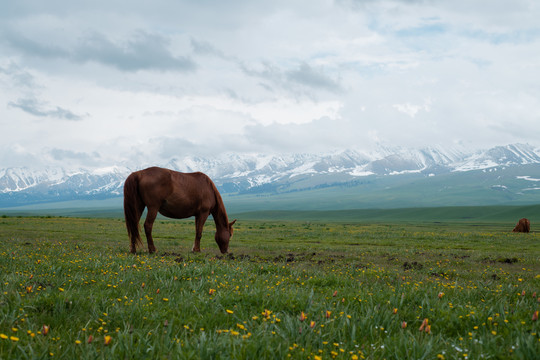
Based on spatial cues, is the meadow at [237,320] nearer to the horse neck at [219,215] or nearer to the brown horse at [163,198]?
the brown horse at [163,198]

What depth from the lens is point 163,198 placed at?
52.7 ft

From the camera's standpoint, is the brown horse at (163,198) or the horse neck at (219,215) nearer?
the brown horse at (163,198)

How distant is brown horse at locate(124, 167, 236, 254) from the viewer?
15641mm

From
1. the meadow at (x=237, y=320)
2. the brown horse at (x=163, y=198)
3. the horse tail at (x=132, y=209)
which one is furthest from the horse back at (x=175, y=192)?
the meadow at (x=237, y=320)

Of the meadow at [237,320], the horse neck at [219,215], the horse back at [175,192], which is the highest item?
the horse back at [175,192]

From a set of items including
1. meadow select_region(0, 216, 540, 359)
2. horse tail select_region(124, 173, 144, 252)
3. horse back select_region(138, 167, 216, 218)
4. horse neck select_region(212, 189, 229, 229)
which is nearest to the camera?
meadow select_region(0, 216, 540, 359)

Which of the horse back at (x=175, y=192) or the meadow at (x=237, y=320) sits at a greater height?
the horse back at (x=175, y=192)

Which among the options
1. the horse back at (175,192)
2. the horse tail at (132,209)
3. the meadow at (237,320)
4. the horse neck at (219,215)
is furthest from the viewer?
the horse neck at (219,215)

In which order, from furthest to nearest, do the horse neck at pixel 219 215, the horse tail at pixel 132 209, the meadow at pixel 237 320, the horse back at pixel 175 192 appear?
the horse neck at pixel 219 215, the horse back at pixel 175 192, the horse tail at pixel 132 209, the meadow at pixel 237 320

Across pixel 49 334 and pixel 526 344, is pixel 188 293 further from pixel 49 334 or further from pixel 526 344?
pixel 526 344

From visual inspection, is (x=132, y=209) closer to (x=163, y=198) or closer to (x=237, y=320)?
(x=163, y=198)

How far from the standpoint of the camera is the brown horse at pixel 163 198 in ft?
51.3

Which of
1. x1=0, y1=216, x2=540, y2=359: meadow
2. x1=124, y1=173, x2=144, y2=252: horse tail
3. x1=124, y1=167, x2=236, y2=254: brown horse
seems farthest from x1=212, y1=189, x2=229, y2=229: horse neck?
x1=0, y1=216, x2=540, y2=359: meadow

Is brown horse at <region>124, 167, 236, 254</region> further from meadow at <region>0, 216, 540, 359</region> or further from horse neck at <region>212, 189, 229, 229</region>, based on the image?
meadow at <region>0, 216, 540, 359</region>
